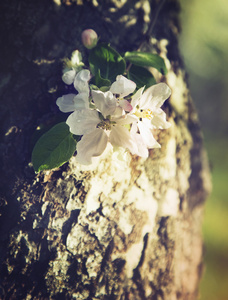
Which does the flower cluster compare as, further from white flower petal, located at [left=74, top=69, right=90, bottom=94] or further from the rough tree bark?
the rough tree bark

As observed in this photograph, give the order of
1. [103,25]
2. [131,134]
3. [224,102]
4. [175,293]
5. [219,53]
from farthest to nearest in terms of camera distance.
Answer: [224,102]
[219,53]
[175,293]
[103,25]
[131,134]

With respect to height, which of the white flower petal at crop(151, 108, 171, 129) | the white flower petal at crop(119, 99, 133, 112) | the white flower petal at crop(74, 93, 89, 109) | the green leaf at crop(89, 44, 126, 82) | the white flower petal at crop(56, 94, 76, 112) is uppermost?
the green leaf at crop(89, 44, 126, 82)

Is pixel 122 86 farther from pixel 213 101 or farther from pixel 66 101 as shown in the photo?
pixel 213 101

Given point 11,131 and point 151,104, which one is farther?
point 11,131

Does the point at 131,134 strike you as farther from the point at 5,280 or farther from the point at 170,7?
the point at 170,7

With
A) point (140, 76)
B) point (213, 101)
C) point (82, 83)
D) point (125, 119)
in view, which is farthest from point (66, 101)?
point (213, 101)

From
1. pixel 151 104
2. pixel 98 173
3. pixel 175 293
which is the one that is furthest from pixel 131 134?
pixel 175 293

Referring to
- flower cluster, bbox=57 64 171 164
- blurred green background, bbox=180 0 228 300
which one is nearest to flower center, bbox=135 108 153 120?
flower cluster, bbox=57 64 171 164
